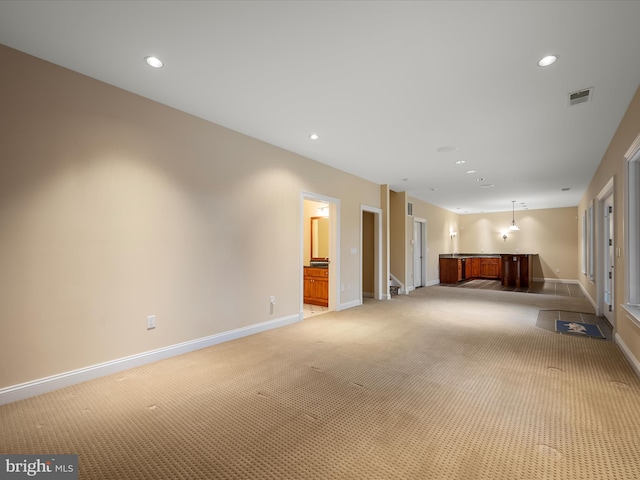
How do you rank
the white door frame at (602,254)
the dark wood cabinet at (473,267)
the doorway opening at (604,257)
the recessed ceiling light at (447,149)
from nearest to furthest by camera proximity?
the recessed ceiling light at (447,149)
the doorway opening at (604,257)
the white door frame at (602,254)
the dark wood cabinet at (473,267)

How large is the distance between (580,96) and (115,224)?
5048 millimetres

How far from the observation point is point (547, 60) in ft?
8.71

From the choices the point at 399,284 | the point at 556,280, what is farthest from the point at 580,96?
the point at 556,280

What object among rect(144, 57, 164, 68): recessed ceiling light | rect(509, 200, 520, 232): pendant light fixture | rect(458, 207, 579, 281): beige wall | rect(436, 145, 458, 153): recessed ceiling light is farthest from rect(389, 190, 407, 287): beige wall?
rect(458, 207, 579, 281): beige wall

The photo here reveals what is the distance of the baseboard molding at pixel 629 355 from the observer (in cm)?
309

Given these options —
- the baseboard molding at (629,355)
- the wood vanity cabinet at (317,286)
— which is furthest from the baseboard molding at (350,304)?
the baseboard molding at (629,355)

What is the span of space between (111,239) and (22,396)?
1468 millimetres

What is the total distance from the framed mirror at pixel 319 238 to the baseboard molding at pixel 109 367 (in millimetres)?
3314

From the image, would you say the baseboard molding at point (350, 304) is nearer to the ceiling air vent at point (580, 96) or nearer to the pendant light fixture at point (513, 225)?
the ceiling air vent at point (580, 96)

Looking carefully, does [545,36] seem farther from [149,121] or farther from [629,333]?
[149,121]

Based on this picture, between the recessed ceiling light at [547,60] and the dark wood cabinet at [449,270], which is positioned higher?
the recessed ceiling light at [547,60]

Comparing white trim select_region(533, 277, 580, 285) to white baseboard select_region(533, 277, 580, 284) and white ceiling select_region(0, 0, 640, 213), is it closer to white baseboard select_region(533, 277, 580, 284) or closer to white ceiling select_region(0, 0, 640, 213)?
white baseboard select_region(533, 277, 580, 284)

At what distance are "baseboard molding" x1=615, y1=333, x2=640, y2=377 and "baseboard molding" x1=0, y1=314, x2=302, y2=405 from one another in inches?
170

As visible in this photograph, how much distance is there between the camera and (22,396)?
8.45 feet
